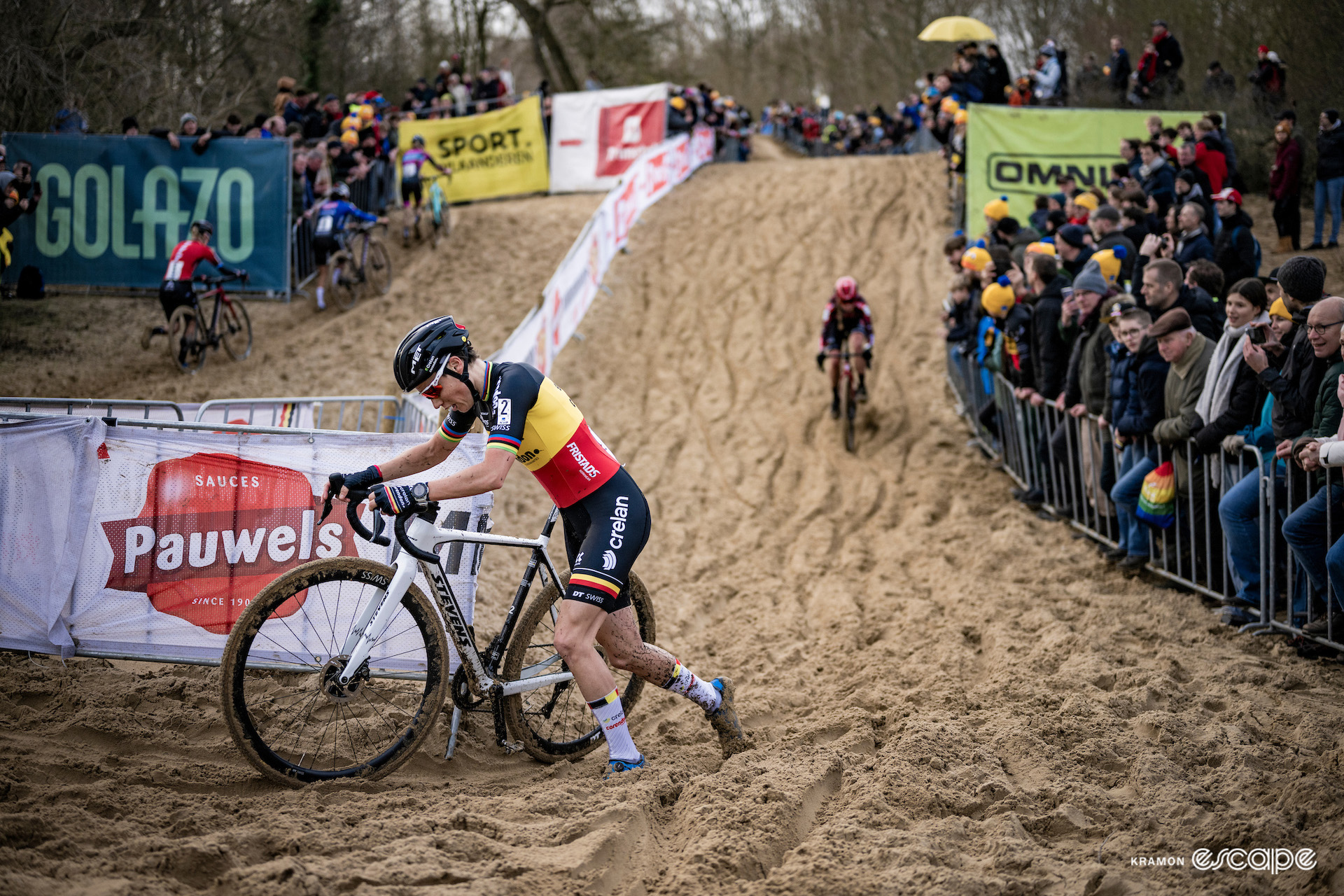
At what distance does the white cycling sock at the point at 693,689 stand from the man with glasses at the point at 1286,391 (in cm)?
337

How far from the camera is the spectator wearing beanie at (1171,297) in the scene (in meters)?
6.79

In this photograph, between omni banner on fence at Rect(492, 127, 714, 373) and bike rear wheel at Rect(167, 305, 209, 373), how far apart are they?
3.85 metres

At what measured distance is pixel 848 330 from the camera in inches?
438

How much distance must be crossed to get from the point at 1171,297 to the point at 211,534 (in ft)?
20.8

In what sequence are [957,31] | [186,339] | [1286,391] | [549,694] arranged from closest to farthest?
[549,694] → [1286,391] → [186,339] → [957,31]

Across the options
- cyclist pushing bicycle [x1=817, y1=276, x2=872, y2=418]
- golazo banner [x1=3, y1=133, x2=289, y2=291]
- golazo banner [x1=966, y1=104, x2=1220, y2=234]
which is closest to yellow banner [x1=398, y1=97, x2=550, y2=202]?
golazo banner [x1=3, y1=133, x2=289, y2=291]

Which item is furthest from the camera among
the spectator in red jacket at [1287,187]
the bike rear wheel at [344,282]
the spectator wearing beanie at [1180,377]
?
the bike rear wheel at [344,282]

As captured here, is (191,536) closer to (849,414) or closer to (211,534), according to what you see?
(211,534)

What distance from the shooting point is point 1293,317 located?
18.7ft

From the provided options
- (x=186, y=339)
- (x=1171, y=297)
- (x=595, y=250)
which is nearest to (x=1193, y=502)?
(x=1171, y=297)

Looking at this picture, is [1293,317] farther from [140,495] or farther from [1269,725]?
[140,495]

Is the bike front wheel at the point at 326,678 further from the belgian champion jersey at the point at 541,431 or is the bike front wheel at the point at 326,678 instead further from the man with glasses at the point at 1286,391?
the man with glasses at the point at 1286,391

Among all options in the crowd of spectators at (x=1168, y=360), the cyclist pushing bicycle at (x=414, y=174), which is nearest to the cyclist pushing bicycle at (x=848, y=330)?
the crowd of spectators at (x=1168, y=360)

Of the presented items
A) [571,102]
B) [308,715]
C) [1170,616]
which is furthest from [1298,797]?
[571,102]
